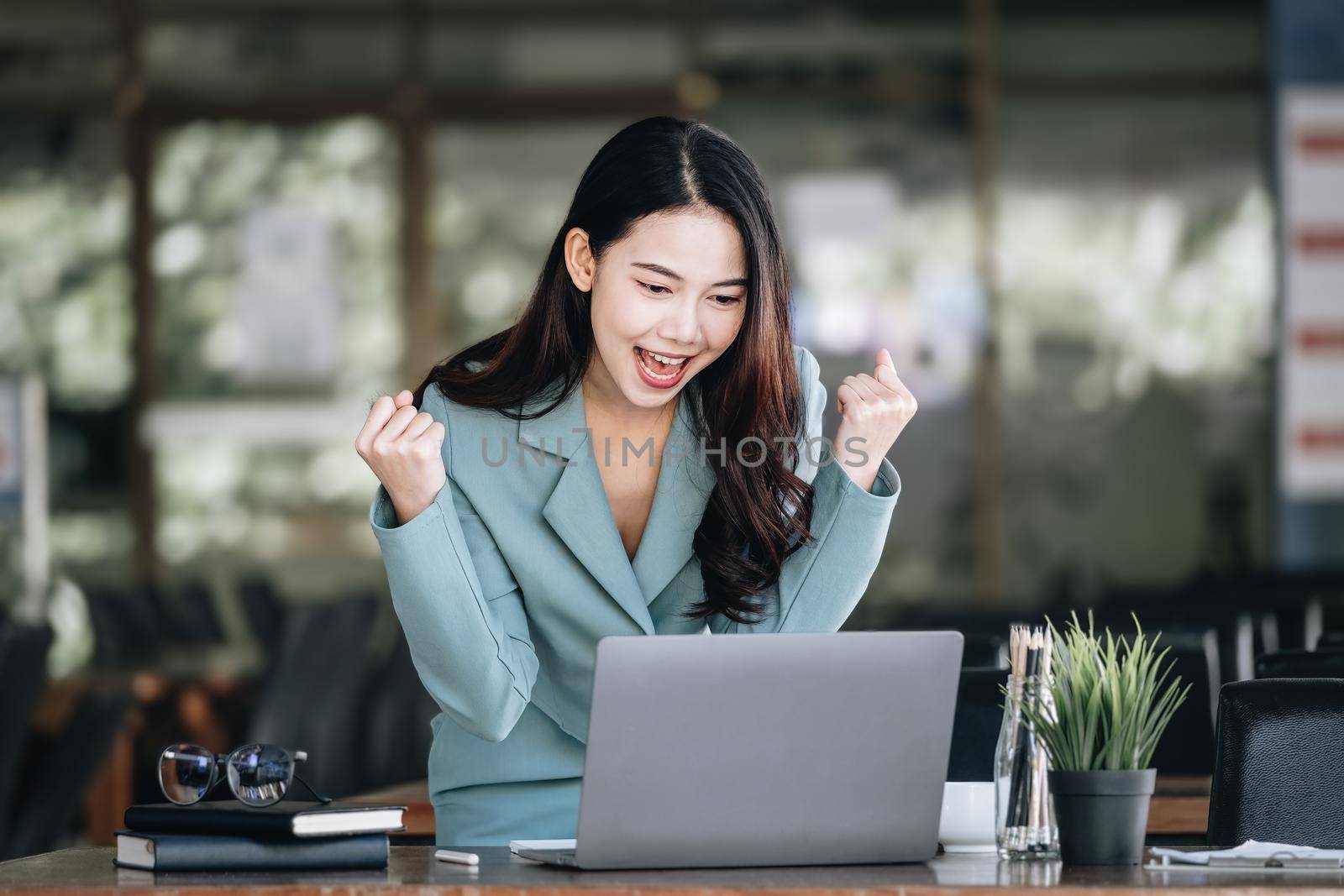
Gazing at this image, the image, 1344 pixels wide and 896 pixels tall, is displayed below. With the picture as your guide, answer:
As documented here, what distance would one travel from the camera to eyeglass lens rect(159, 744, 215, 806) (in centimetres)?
187

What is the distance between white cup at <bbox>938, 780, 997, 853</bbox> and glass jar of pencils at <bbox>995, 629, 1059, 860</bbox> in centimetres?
2

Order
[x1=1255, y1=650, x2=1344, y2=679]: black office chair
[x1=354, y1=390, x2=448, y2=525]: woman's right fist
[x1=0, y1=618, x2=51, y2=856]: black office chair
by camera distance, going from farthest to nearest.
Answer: [x1=0, y1=618, x2=51, y2=856]: black office chair → [x1=1255, y1=650, x2=1344, y2=679]: black office chair → [x1=354, y1=390, x2=448, y2=525]: woman's right fist

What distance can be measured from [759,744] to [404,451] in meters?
0.52

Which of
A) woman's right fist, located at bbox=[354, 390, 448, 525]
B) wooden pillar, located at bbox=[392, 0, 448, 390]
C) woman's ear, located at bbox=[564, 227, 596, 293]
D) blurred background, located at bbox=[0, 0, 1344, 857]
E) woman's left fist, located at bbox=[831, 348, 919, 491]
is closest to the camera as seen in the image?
woman's right fist, located at bbox=[354, 390, 448, 525]

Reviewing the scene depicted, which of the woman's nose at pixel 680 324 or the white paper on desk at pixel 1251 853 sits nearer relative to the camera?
the white paper on desk at pixel 1251 853

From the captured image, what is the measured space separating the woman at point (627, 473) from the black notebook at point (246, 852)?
0.31 metres

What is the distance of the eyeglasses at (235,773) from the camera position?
185cm

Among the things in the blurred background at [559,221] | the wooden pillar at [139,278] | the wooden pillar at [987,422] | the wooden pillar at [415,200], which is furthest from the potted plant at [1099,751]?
the wooden pillar at [139,278]

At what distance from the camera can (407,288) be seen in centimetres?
876

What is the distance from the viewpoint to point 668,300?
7.28 ft

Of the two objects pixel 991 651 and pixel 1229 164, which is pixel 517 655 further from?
pixel 1229 164

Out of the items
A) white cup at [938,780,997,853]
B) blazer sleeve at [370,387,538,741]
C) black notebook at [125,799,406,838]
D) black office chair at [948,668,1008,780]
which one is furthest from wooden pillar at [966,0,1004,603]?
black notebook at [125,799,406,838]

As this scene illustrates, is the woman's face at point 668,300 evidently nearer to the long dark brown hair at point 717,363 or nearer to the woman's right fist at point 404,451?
the long dark brown hair at point 717,363

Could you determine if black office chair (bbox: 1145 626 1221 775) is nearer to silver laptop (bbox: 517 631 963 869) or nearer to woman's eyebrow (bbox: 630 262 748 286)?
woman's eyebrow (bbox: 630 262 748 286)
